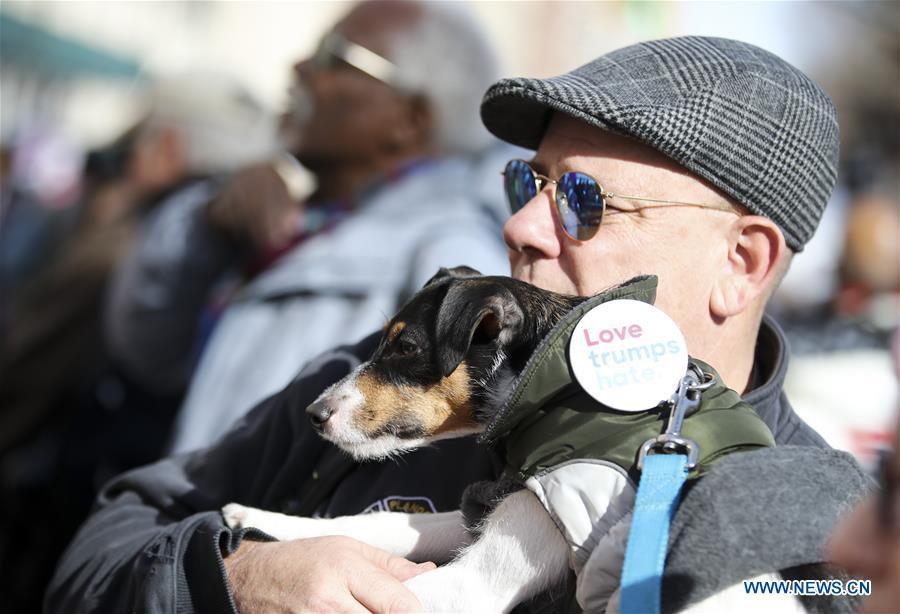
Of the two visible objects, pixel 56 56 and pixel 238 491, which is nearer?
pixel 238 491

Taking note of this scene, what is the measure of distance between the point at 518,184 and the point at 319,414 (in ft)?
2.28

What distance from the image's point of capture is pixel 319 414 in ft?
6.69

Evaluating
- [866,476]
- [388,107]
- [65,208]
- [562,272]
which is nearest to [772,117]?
[562,272]

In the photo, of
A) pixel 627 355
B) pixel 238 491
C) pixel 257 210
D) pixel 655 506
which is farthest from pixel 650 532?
pixel 257 210

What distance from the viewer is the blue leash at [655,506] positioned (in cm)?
146

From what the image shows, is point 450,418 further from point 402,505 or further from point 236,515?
point 236,515

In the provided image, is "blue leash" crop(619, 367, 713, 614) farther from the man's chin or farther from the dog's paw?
the dog's paw

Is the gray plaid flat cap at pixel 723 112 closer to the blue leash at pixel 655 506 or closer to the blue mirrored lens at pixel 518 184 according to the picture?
the blue mirrored lens at pixel 518 184

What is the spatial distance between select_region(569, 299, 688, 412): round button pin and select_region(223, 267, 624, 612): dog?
0.75ft

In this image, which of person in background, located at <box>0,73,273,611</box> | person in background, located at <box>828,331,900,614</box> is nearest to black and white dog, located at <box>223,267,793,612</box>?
person in background, located at <box>828,331,900,614</box>

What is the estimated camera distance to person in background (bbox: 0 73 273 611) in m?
4.96

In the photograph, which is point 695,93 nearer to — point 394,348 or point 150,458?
point 394,348

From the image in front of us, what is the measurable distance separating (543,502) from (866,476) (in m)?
0.54

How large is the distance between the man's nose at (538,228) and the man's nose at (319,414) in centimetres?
53
